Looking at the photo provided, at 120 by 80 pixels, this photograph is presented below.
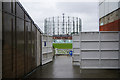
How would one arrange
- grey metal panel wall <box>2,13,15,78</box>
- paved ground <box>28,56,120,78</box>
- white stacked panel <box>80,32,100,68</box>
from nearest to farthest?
grey metal panel wall <box>2,13,15,78</box> < paved ground <box>28,56,120,78</box> < white stacked panel <box>80,32,100,68</box>

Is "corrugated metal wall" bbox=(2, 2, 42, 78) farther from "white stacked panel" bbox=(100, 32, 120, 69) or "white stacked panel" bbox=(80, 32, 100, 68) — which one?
"white stacked panel" bbox=(100, 32, 120, 69)

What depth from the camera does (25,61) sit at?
740 cm

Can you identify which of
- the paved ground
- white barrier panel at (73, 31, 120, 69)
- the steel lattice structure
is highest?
the steel lattice structure

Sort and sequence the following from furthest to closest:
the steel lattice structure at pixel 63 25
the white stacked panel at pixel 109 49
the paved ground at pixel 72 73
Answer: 1. the steel lattice structure at pixel 63 25
2. the white stacked panel at pixel 109 49
3. the paved ground at pixel 72 73

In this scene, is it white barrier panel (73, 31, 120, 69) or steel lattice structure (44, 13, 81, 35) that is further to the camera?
steel lattice structure (44, 13, 81, 35)

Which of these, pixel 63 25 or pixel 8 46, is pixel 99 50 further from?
pixel 63 25

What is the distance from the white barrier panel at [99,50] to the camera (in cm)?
970

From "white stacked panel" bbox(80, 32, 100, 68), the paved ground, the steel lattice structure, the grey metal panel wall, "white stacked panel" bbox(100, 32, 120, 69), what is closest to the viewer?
the grey metal panel wall

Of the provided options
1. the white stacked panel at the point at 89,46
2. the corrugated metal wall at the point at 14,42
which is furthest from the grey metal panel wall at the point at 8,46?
the white stacked panel at the point at 89,46

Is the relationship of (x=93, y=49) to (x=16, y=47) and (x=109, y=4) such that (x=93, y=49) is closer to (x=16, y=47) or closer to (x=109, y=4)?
(x=109, y=4)

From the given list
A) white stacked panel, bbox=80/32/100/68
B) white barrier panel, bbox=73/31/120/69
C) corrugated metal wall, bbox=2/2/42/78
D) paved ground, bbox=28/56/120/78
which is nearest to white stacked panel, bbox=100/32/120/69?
white barrier panel, bbox=73/31/120/69

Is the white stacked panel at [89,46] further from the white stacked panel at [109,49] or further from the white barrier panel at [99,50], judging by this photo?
the white stacked panel at [109,49]

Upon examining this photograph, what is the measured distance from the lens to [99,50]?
9789 millimetres

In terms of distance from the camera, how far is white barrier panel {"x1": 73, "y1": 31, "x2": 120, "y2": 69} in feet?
31.8
